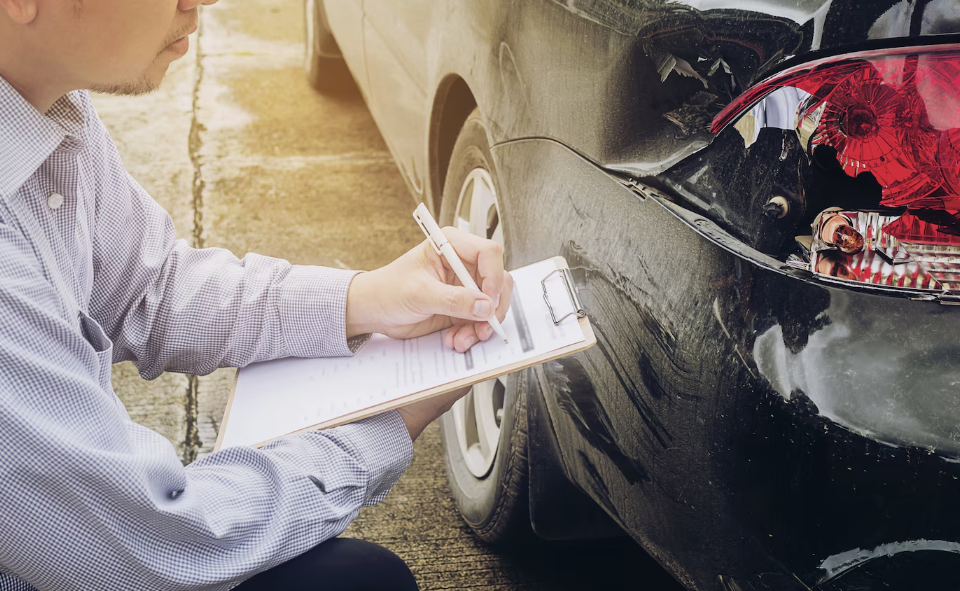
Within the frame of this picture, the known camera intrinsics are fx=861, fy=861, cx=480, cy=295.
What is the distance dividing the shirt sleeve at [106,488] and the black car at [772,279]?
474mm

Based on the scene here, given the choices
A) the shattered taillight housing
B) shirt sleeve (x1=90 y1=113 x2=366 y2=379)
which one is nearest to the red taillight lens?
the shattered taillight housing

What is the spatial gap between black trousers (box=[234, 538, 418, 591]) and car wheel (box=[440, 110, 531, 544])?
494 mm

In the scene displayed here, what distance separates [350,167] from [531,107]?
2584 mm

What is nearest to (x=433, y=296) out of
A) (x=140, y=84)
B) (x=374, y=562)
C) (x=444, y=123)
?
(x=374, y=562)

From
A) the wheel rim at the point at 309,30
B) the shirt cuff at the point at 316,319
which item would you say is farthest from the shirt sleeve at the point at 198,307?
the wheel rim at the point at 309,30

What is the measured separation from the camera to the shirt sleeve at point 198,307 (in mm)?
1386

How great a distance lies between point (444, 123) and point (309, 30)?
2647 mm

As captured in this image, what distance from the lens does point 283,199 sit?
12.0ft

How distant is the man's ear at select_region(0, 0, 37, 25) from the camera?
3.00 ft

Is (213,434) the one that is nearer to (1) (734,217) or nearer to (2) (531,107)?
(2) (531,107)

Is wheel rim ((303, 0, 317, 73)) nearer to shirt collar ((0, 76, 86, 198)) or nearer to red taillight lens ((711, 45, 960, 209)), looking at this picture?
shirt collar ((0, 76, 86, 198))

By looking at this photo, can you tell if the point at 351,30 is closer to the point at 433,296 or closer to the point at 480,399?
the point at 480,399

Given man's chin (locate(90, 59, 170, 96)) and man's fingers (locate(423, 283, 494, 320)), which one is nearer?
man's chin (locate(90, 59, 170, 96))

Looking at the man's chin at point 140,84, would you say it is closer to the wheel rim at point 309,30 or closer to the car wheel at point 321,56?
the car wheel at point 321,56
